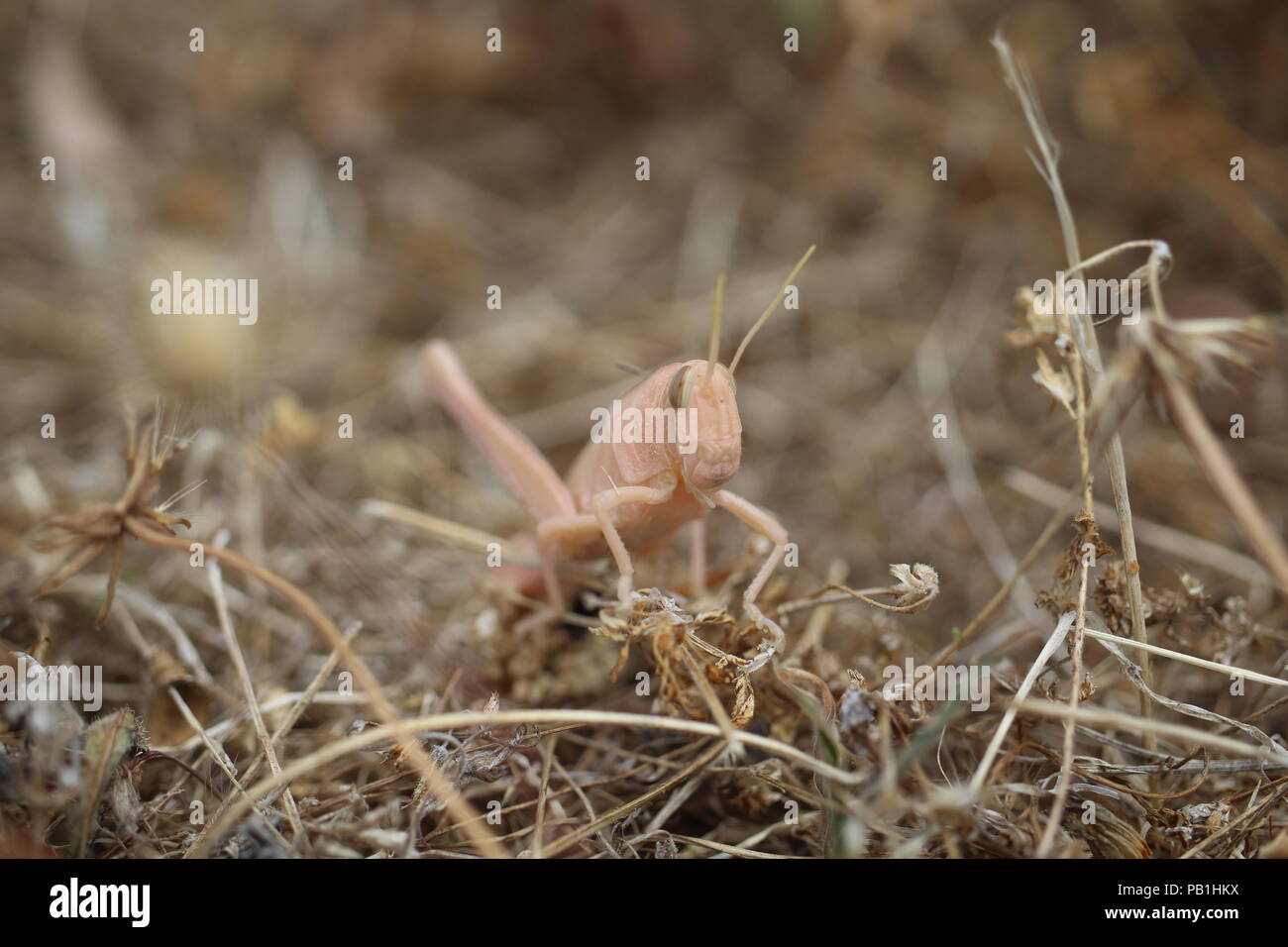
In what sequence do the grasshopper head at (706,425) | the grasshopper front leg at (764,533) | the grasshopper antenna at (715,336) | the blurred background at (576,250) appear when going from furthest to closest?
the blurred background at (576,250) < the grasshopper front leg at (764,533) < the grasshopper head at (706,425) < the grasshopper antenna at (715,336)

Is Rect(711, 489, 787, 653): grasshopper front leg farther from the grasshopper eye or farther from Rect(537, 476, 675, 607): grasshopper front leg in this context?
the grasshopper eye

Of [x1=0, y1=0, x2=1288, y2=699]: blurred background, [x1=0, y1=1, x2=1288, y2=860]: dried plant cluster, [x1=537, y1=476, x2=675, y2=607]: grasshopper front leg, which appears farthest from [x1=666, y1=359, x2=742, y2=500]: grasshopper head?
[x1=0, y1=0, x2=1288, y2=699]: blurred background

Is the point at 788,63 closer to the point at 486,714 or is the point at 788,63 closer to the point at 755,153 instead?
the point at 755,153

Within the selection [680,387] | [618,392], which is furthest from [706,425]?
[618,392]

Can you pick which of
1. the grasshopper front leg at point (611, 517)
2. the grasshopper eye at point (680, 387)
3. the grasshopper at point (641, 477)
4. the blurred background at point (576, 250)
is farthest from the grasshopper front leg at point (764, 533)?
the blurred background at point (576, 250)

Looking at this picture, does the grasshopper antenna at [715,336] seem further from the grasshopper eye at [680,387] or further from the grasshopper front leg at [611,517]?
the grasshopper front leg at [611,517]

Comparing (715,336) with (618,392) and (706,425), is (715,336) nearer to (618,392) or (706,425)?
(706,425)

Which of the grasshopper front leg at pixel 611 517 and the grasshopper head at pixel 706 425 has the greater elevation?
the grasshopper head at pixel 706 425
